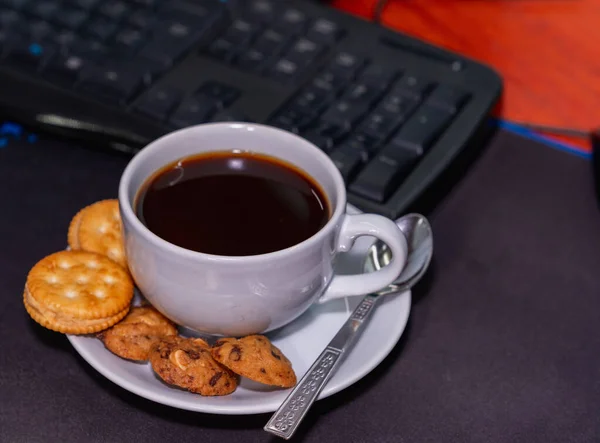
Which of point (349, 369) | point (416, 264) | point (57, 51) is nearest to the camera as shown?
point (349, 369)

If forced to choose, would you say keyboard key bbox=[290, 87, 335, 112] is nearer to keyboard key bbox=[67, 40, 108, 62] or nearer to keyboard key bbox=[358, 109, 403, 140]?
keyboard key bbox=[358, 109, 403, 140]

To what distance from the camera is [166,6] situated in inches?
32.3

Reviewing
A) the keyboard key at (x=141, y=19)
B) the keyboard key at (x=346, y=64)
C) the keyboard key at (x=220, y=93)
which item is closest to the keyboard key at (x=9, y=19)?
the keyboard key at (x=141, y=19)

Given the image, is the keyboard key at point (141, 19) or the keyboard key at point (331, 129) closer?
the keyboard key at point (331, 129)

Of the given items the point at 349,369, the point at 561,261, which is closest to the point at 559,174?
the point at 561,261

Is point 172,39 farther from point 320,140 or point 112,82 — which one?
point 320,140

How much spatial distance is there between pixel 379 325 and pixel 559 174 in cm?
30

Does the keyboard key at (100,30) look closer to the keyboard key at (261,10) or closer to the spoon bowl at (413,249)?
the keyboard key at (261,10)

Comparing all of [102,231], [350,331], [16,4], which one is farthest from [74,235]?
[16,4]

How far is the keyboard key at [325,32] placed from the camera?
0.80 meters

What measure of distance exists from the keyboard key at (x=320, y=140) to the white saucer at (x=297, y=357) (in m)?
0.12

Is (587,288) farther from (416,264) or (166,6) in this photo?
(166,6)

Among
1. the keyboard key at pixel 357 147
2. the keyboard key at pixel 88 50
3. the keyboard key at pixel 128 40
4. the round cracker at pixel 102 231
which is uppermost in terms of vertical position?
the keyboard key at pixel 357 147

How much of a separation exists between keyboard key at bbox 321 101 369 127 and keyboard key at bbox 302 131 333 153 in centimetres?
2
